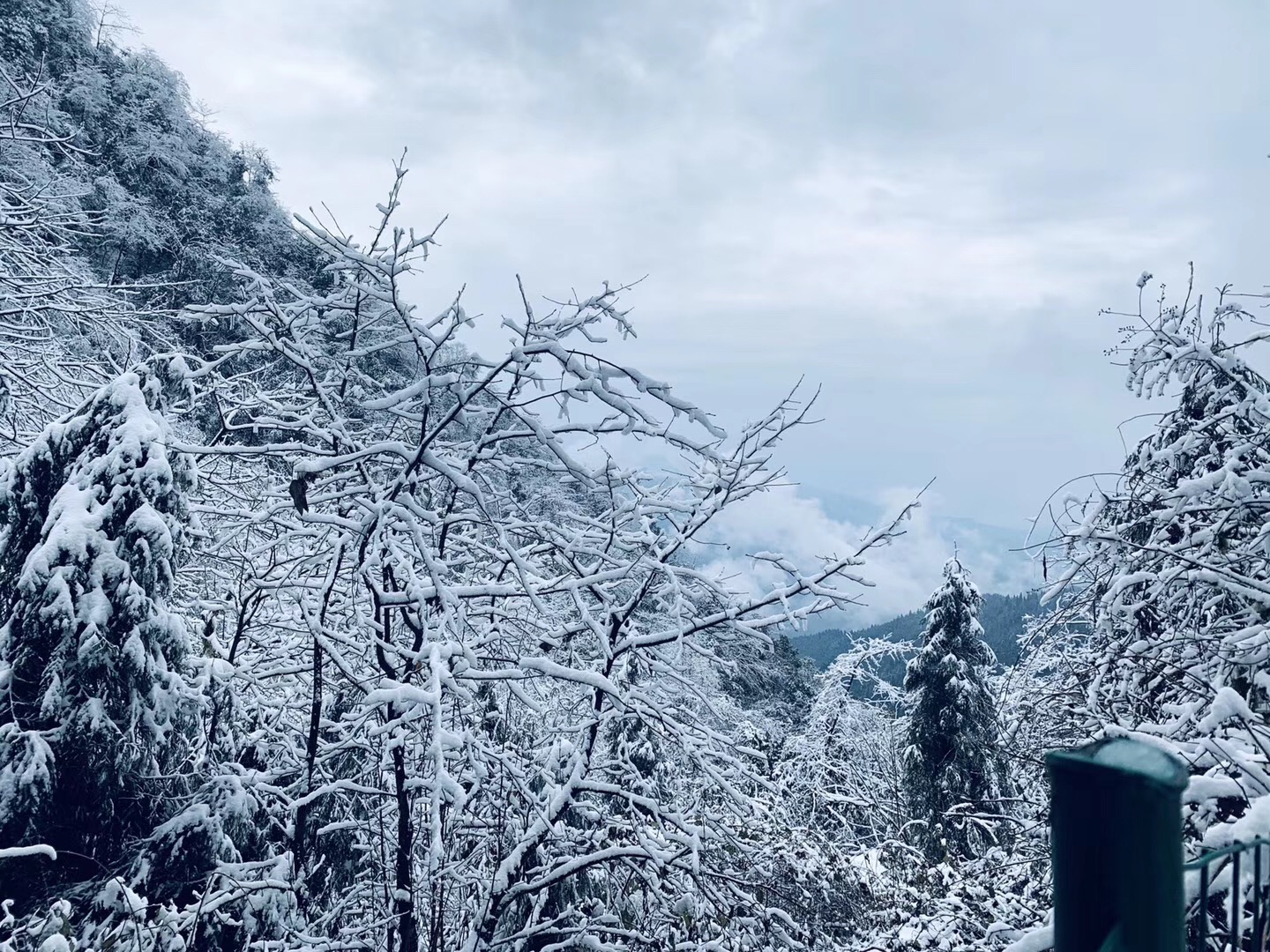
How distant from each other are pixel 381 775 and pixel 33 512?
218 centimetres

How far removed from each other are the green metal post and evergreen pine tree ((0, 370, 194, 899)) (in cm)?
394

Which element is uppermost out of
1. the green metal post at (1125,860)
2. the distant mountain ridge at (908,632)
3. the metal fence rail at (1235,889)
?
the green metal post at (1125,860)

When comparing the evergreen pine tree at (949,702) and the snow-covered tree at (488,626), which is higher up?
the snow-covered tree at (488,626)

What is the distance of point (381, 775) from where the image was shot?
3805 millimetres

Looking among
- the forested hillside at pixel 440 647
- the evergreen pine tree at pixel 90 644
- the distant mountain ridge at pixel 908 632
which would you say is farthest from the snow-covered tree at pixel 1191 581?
the distant mountain ridge at pixel 908 632

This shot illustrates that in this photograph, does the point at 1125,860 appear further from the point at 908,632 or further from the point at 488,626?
the point at 908,632

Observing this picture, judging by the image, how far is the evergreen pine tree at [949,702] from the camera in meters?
21.4

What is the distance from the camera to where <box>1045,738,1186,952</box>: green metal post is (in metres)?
0.88

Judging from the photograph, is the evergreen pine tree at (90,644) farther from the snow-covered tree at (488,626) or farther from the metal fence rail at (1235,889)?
the metal fence rail at (1235,889)

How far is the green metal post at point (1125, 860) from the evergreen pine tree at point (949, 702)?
2220 centimetres

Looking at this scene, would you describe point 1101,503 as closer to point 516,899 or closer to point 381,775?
point 516,899

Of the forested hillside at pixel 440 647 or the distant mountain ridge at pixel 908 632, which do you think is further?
the distant mountain ridge at pixel 908 632

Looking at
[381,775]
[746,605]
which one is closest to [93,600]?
[381,775]

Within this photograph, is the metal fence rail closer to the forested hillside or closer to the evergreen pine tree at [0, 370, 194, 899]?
the forested hillside
